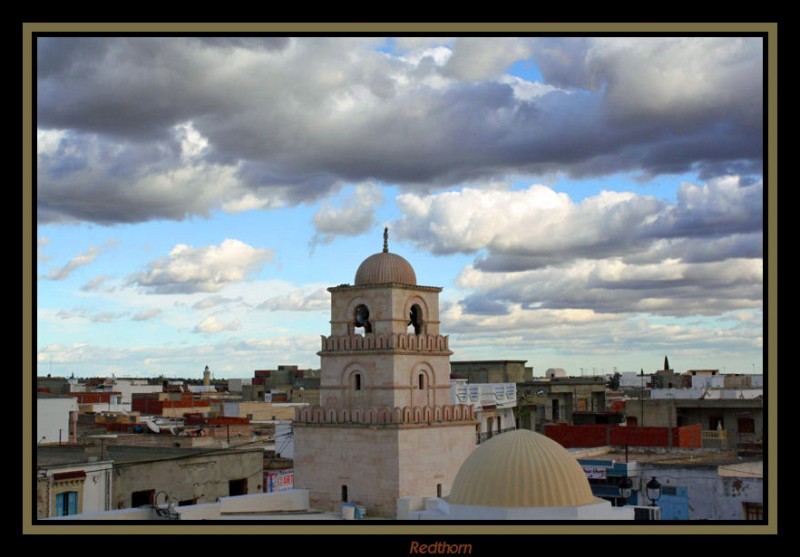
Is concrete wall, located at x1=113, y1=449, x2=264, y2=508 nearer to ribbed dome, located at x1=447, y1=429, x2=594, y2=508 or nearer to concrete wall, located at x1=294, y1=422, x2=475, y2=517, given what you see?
concrete wall, located at x1=294, y1=422, x2=475, y2=517

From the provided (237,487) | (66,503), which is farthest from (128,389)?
(66,503)

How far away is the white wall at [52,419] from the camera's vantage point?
2147 inches

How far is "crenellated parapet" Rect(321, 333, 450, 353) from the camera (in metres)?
36.3

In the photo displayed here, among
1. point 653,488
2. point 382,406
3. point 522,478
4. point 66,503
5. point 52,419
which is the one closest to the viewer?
point 522,478

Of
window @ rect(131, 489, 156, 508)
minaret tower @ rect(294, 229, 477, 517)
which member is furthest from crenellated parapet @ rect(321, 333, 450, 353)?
window @ rect(131, 489, 156, 508)

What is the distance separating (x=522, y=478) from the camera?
1072 inches

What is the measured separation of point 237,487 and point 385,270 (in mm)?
14319

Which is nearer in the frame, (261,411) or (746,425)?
(746,425)

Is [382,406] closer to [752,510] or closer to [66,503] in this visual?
[66,503]

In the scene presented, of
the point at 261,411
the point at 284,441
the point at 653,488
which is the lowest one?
the point at 261,411

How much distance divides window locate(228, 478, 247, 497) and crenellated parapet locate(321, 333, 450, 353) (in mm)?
10530
